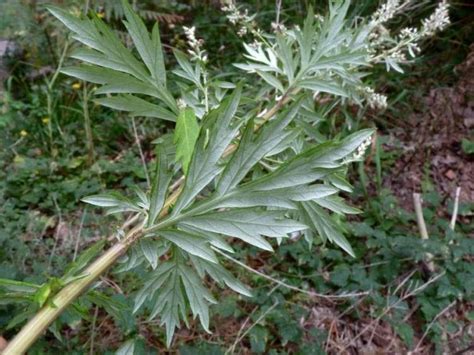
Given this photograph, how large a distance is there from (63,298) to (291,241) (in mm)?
1533

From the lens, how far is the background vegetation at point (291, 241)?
1813 mm

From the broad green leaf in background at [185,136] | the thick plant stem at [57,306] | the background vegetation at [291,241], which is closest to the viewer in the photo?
the thick plant stem at [57,306]

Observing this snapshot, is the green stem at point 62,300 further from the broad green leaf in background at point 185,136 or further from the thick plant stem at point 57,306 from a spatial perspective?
the broad green leaf in background at point 185,136

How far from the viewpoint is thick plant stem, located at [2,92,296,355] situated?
2.26 feet

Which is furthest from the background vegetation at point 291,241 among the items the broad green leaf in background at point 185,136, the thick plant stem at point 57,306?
the broad green leaf in background at point 185,136

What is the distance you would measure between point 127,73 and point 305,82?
41 cm

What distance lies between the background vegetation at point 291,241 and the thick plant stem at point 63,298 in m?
0.18

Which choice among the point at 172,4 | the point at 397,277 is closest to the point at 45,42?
the point at 172,4

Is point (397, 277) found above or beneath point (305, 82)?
beneath

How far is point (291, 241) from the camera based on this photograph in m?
2.19

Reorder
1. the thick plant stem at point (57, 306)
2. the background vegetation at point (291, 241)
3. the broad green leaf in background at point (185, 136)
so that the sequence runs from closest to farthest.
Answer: the thick plant stem at point (57, 306) → the broad green leaf in background at point (185, 136) → the background vegetation at point (291, 241)

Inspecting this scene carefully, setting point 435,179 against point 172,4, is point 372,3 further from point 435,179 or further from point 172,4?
point 172,4

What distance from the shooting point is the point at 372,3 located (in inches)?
112

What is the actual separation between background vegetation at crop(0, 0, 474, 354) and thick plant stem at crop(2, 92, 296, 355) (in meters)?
0.18
